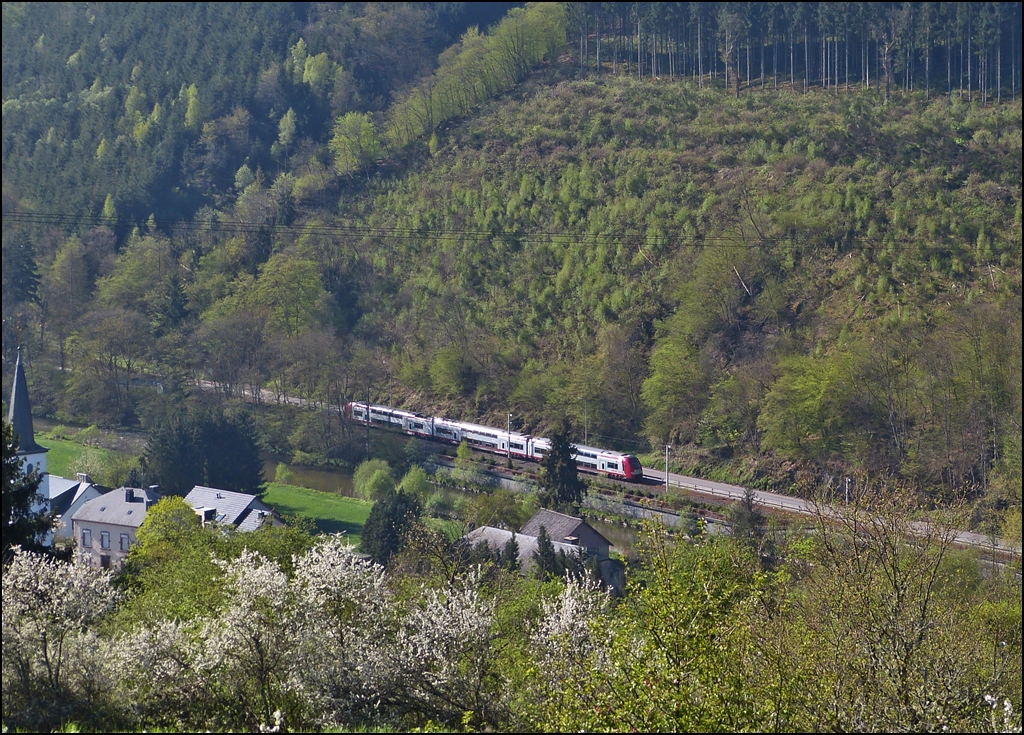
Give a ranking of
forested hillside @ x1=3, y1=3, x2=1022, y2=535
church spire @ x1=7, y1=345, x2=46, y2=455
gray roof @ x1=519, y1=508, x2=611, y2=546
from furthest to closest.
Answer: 1. forested hillside @ x1=3, y1=3, x2=1022, y2=535
2. church spire @ x1=7, y1=345, x2=46, y2=455
3. gray roof @ x1=519, y1=508, x2=611, y2=546

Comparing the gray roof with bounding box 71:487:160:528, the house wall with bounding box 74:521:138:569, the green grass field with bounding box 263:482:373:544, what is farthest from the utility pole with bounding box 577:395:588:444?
the house wall with bounding box 74:521:138:569

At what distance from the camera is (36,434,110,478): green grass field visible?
35.8 metres

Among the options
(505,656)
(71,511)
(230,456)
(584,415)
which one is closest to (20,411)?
(71,511)

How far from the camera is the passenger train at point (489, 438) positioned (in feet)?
121

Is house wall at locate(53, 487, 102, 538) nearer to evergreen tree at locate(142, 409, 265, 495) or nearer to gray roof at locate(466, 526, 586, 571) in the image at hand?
evergreen tree at locate(142, 409, 265, 495)

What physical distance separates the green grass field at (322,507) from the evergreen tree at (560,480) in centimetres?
543

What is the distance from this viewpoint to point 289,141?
6812 centimetres

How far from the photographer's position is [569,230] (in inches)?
1976

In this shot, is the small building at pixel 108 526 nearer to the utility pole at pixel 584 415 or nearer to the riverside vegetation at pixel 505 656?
the riverside vegetation at pixel 505 656

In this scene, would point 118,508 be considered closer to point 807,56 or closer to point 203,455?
point 203,455

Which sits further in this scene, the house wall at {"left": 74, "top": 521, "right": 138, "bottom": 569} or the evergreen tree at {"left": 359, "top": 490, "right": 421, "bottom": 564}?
the house wall at {"left": 74, "top": 521, "right": 138, "bottom": 569}

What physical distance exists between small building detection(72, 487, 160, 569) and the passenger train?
13.8 metres

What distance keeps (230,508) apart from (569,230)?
26404mm

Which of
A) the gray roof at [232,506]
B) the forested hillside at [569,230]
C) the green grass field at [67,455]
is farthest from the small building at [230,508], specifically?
the forested hillside at [569,230]
